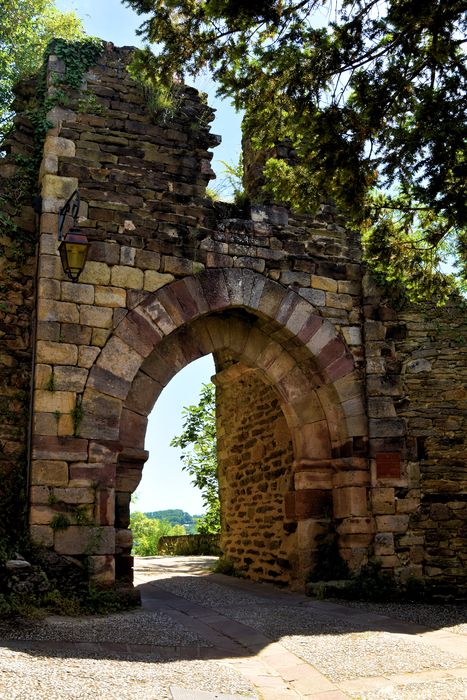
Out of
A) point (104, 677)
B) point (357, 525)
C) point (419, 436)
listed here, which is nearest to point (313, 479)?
point (357, 525)

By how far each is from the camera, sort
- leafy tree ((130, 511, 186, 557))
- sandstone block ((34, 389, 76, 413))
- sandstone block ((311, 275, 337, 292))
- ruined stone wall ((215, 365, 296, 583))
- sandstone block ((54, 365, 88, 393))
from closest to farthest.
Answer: sandstone block ((34, 389, 76, 413))
sandstone block ((54, 365, 88, 393))
sandstone block ((311, 275, 337, 292))
ruined stone wall ((215, 365, 296, 583))
leafy tree ((130, 511, 186, 557))

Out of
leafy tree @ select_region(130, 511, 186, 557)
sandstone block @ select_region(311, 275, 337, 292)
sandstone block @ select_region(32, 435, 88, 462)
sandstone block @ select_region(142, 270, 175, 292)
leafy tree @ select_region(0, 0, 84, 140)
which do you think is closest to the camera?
sandstone block @ select_region(32, 435, 88, 462)

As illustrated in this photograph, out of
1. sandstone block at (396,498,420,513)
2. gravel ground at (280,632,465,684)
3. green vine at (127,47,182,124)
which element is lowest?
gravel ground at (280,632,465,684)

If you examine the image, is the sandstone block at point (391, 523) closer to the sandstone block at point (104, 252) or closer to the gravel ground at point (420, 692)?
the gravel ground at point (420, 692)

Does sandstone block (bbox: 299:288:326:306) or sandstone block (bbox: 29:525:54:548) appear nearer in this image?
sandstone block (bbox: 29:525:54:548)

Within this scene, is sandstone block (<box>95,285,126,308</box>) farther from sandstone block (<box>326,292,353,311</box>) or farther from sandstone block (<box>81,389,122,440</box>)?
sandstone block (<box>326,292,353,311</box>)

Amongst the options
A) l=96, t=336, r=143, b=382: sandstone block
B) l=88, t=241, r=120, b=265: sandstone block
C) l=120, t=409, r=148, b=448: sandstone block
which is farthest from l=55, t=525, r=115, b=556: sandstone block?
l=88, t=241, r=120, b=265: sandstone block

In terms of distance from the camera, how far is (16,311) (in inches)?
263

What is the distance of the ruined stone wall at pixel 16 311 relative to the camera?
6.19 metres

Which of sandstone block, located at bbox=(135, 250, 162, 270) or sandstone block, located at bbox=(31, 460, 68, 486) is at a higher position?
sandstone block, located at bbox=(135, 250, 162, 270)

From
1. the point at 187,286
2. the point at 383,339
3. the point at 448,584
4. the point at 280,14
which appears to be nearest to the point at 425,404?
the point at 383,339

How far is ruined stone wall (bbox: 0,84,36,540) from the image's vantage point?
244 inches

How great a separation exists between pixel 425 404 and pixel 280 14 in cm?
453

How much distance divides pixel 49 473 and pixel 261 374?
2.73 m
